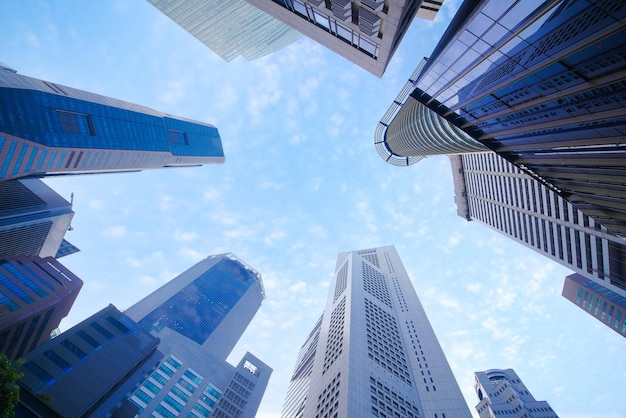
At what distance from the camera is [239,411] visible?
101m

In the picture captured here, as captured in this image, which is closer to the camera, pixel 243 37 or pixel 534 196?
pixel 534 196

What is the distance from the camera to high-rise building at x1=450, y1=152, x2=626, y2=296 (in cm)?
5875

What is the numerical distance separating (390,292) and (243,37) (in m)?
134

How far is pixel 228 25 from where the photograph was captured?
473ft

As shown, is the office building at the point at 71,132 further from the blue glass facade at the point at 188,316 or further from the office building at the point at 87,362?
the blue glass facade at the point at 188,316

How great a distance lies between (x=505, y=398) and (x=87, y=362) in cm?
15299

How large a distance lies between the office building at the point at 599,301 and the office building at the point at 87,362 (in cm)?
12374

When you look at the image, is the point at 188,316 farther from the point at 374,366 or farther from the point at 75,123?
the point at 374,366

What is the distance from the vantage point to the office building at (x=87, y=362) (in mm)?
52000

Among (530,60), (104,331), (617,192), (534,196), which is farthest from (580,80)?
(104,331)

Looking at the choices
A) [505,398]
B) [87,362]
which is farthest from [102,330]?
[505,398]

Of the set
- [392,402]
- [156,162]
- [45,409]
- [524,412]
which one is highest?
[156,162]

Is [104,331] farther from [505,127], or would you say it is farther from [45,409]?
[505,127]

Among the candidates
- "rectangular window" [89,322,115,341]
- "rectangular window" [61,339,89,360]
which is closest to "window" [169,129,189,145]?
"rectangular window" [89,322,115,341]
